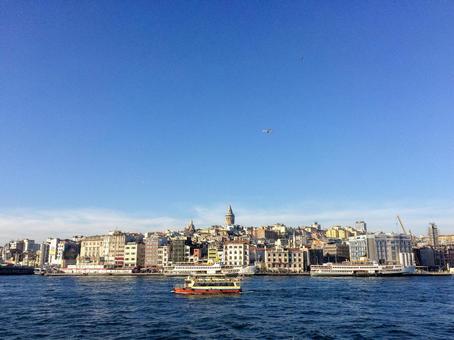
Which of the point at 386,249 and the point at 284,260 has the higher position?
the point at 386,249

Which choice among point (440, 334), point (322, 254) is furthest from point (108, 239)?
point (440, 334)

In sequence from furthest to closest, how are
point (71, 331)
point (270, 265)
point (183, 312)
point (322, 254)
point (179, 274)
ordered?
point (322, 254)
point (270, 265)
point (179, 274)
point (183, 312)
point (71, 331)

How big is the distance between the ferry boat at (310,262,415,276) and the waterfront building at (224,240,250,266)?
21.7 meters

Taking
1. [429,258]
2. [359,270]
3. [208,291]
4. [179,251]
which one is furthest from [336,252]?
[208,291]

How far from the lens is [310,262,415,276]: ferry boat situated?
380 feet

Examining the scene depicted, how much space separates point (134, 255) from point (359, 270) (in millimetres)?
71707

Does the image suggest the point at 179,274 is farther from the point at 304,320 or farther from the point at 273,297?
the point at 304,320

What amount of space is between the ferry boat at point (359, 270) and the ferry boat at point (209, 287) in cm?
6217

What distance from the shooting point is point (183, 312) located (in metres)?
43.4

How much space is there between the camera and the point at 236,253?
132 m

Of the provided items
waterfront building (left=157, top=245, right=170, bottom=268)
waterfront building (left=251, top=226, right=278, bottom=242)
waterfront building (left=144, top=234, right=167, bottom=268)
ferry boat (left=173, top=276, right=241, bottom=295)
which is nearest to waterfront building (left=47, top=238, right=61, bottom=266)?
waterfront building (left=144, top=234, right=167, bottom=268)

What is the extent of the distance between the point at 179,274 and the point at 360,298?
231 ft

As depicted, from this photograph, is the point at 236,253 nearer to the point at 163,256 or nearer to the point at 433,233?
the point at 163,256

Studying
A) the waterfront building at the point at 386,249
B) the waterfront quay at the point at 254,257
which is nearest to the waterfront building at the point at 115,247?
the waterfront quay at the point at 254,257
